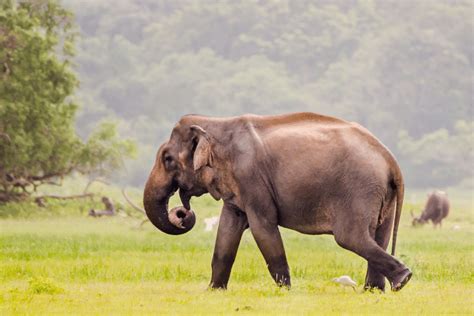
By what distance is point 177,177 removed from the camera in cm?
1435

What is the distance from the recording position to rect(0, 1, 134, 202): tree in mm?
36938

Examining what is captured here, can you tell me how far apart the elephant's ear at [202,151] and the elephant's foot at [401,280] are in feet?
8.00

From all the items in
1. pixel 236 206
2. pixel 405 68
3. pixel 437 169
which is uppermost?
pixel 405 68

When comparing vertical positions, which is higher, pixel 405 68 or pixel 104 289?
pixel 405 68

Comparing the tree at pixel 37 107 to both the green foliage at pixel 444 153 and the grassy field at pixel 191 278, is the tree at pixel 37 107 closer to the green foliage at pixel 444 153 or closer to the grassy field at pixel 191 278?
the grassy field at pixel 191 278

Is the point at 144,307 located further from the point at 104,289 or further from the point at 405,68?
the point at 405,68

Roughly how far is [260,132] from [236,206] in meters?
0.85

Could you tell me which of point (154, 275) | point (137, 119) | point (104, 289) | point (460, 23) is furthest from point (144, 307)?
point (460, 23)

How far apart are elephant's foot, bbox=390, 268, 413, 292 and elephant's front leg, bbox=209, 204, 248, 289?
204 cm

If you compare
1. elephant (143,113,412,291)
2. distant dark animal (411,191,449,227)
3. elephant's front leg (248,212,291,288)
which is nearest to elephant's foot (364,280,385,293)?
elephant (143,113,412,291)

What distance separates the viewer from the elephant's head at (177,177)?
1410cm

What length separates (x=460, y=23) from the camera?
126m

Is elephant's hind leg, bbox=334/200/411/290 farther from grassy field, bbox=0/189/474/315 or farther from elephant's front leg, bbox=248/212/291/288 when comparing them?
elephant's front leg, bbox=248/212/291/288

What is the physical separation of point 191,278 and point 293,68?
4680 inches
